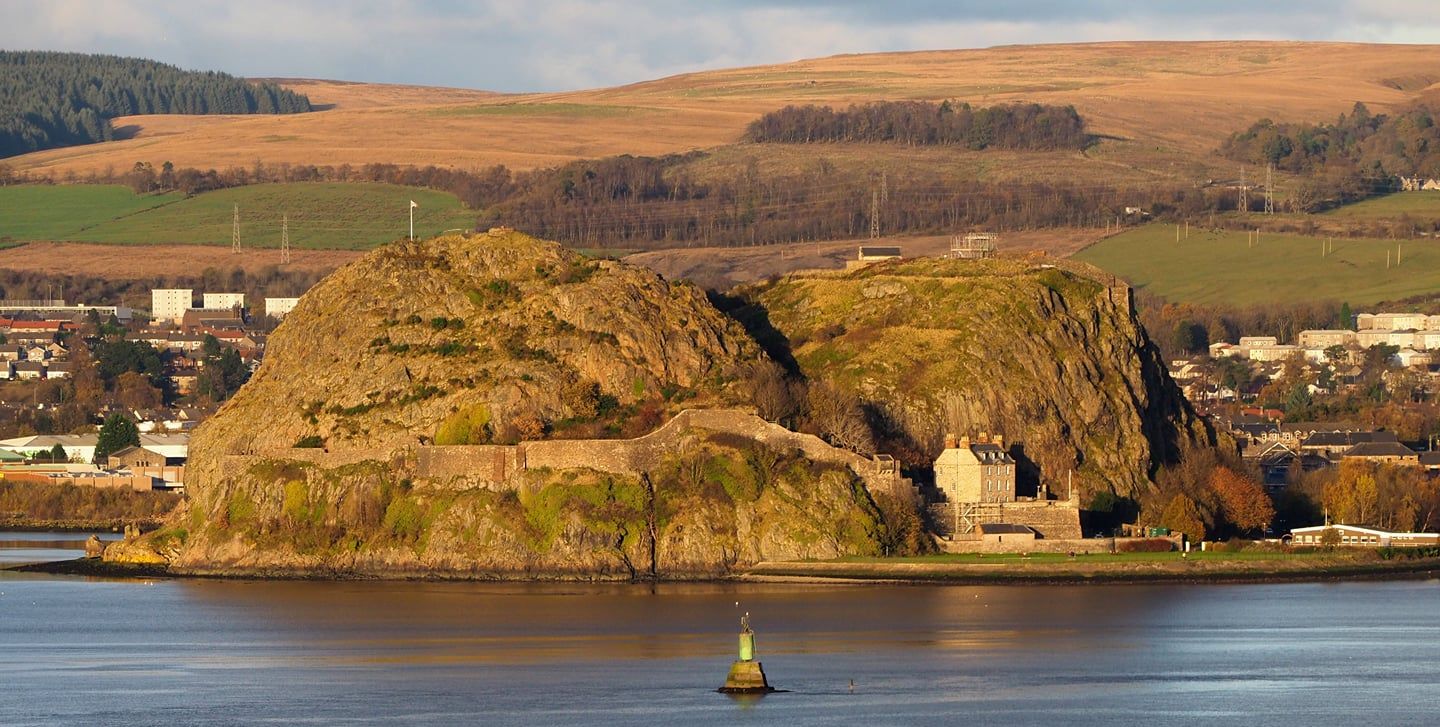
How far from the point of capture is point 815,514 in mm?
97312

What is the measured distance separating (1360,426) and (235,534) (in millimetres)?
71303

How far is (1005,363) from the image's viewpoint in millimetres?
110250

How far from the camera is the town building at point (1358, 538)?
106 m

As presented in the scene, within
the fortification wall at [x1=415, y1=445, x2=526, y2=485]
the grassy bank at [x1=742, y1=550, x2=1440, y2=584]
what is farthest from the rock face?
the grassy bank at [x1=742, y1=550, x2=1440, y2=584]

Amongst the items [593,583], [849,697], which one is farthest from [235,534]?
[849,697]

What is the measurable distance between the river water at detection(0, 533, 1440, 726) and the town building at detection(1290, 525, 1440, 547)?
27.2 ft

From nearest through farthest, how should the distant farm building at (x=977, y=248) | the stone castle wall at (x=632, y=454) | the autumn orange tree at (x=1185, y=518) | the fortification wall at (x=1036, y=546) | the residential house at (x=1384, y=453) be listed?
the stone castle wall at (x=632, y=454) → the fortification wall at (x=1036, y=546) → the autumn orange tree at (x=1185, y=518) → the distant farm building at (x=977, y=248) → the residential house at (x=1384, y=453)

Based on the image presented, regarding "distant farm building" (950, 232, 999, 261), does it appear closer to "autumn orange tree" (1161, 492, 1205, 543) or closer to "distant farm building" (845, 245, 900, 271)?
"distant farm building" (845, 245, 900, 271)

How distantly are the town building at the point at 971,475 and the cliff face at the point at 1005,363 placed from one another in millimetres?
3103

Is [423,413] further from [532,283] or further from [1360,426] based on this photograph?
[1360,426]

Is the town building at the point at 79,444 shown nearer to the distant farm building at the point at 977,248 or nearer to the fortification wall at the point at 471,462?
the distant farm building at the point at 977,248

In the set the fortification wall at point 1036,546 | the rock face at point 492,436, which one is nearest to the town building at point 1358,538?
the fortification wall at point 1036,546

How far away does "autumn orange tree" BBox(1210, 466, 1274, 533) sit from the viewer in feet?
353

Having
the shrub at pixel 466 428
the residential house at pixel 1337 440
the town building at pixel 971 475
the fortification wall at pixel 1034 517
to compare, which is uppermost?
the shrub at pixel 466 428
